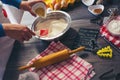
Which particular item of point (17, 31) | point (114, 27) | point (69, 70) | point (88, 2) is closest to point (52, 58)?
point (69, 70)

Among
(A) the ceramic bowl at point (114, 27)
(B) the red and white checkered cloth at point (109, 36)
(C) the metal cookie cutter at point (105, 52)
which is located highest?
(A) the ceramic bowl at point (114, 27)

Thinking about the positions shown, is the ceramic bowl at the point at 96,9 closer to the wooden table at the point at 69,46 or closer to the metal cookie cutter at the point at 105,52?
the wooden table at the point at 69,46

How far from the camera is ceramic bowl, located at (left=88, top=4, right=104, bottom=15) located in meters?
1.27

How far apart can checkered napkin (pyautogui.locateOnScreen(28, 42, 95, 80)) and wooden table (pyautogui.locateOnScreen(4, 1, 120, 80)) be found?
32 mm

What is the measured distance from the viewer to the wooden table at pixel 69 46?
103 cm

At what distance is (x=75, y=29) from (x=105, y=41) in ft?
0.63

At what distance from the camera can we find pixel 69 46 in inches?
45.8

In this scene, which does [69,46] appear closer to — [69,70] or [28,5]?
[69,70]

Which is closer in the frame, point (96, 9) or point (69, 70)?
point (69, 70)

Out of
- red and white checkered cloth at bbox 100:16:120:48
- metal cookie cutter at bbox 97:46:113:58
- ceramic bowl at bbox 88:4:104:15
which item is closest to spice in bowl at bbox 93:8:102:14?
ceramic bowl at bbox 88:4:104:15

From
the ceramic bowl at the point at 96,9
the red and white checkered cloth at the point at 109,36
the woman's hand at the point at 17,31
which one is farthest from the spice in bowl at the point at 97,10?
the woman's hand at the point at 17,31

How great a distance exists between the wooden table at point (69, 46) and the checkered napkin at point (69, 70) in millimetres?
32

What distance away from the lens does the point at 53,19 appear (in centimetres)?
130

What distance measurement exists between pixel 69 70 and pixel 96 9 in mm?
436
